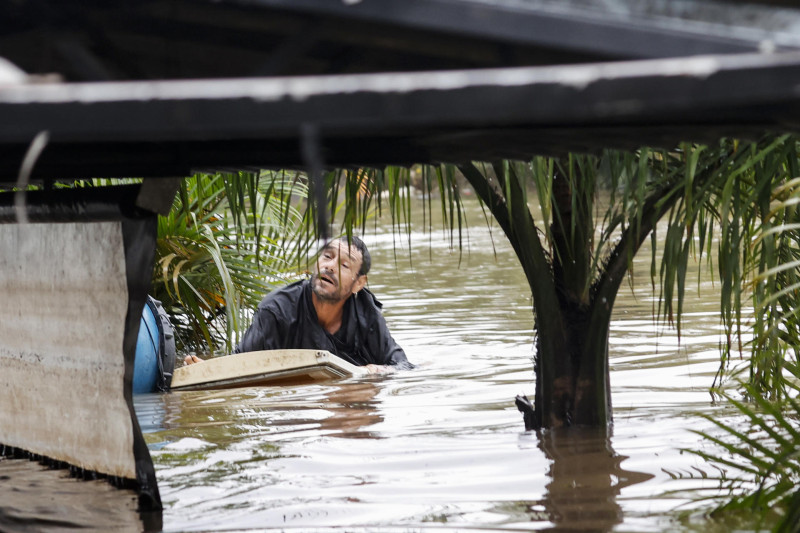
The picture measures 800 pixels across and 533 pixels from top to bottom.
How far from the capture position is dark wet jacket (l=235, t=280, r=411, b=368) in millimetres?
7824

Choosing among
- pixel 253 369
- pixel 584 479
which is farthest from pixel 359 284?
pixel 584 479

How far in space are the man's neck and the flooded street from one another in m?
0.73

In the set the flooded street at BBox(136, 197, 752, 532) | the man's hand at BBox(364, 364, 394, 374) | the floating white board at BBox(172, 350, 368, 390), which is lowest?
the flooded street at BBox(136, 197, 752, 532)

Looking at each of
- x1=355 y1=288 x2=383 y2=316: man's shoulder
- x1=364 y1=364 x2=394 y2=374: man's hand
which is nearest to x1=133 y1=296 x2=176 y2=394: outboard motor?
x1=364 y1=364 x2=394 y2=374: man's hand

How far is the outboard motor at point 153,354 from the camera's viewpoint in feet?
22.9

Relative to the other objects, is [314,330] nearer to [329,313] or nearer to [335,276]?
[329,313]

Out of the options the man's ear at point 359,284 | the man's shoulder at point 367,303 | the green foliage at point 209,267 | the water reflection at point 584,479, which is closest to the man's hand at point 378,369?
the man's shoulder at point 367,303

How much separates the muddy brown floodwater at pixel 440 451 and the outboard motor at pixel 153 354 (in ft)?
0.48

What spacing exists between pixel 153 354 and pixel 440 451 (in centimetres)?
285

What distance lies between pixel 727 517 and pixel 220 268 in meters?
5.03

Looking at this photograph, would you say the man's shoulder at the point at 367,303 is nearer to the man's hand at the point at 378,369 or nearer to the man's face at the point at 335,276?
the man's face at the point at 335,276

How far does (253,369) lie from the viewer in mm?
7016

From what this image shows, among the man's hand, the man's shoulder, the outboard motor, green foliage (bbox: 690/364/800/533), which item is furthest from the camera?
the man's shoulder

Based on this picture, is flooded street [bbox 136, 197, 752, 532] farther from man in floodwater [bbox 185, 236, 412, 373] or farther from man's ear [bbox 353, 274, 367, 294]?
man's ear [bbox 353, 274, 367, 294]
